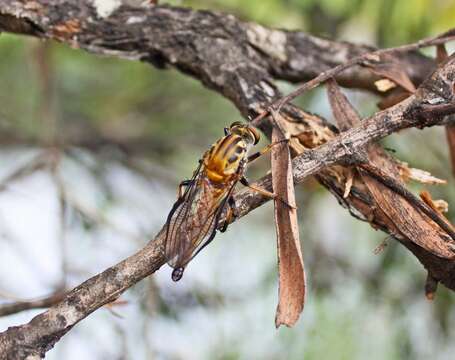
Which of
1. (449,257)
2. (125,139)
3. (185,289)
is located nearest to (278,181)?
(449,257)

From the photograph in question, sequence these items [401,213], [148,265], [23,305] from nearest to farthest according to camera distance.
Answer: [148,265] < [401,213] < [23,305]

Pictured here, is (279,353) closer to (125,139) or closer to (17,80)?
(125,139)

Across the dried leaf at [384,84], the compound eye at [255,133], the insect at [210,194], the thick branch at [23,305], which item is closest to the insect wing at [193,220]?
the insect at [210,194]

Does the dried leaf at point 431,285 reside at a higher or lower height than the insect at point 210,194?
lower

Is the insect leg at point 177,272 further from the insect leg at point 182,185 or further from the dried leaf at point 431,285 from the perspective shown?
the dried leaf at point 431,285

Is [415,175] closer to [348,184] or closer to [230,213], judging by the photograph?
[348,184]

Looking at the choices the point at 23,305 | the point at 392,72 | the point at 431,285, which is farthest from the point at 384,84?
the point at 23,305
